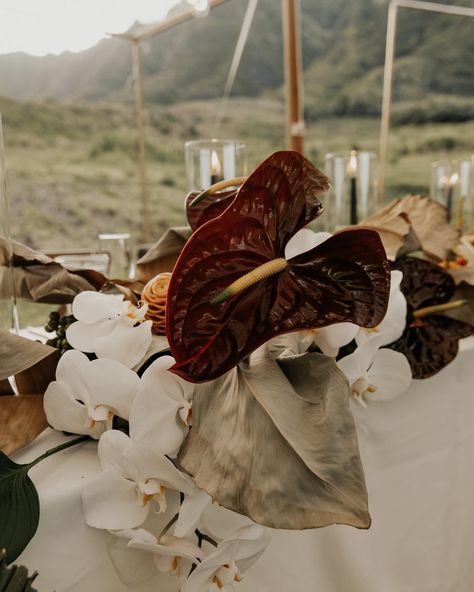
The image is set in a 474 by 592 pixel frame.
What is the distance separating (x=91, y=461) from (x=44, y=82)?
146 inches

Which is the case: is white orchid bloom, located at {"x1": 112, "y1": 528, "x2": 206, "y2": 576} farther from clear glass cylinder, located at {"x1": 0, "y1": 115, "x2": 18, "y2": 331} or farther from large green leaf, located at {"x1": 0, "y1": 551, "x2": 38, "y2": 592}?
clear glass cylinder, located at {"x1": 0, "y1": 115, "x2": 18, "y2": 331}

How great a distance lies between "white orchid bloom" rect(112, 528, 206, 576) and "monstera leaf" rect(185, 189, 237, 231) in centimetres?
20

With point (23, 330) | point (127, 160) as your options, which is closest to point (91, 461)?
point (23, 330)

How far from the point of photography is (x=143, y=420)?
0.30m

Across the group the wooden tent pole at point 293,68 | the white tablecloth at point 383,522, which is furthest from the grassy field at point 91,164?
the white tablecloth at point 383,522

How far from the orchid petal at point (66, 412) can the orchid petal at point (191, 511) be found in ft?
0.26

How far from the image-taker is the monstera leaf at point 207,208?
1.19ft

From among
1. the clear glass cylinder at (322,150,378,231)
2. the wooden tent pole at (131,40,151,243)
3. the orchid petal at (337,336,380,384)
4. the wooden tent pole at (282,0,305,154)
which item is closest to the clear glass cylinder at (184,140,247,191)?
the clear glass cylinder at (322,150,378,231)

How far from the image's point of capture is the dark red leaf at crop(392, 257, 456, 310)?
52cm

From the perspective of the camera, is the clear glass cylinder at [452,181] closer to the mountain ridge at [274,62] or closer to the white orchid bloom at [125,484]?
the white orchid bloom at [125,484]

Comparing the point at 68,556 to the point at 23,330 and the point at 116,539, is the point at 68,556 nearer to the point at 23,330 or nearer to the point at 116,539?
the point at 116,539

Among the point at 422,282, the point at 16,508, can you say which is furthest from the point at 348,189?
the point at 16,508

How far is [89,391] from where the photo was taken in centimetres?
32

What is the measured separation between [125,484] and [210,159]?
0.51 meters
